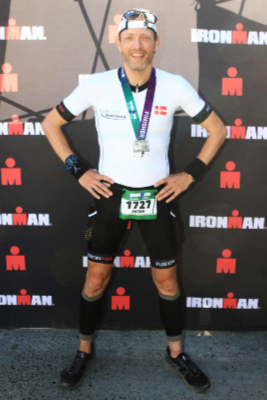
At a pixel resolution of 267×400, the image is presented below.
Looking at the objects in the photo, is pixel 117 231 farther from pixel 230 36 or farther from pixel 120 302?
pixel 230 36

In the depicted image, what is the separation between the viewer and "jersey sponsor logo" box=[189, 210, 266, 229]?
2.66m

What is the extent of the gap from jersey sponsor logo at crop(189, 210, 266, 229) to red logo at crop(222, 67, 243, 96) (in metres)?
0.95

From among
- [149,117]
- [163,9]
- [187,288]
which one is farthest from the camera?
[187,288]

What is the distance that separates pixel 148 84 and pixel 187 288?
171cm

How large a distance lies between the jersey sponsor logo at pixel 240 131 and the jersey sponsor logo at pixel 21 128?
4.01 ft

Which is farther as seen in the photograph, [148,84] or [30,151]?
[30,151]

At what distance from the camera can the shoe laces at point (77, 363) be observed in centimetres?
218

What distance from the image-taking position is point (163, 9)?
238 cm

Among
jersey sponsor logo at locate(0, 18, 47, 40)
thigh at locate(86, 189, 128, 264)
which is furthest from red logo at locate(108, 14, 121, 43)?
thigh at locate(86, 189, 128, 264)

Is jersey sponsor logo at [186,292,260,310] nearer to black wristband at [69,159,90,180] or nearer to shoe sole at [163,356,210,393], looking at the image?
shoe sole at [163,356,210,393]

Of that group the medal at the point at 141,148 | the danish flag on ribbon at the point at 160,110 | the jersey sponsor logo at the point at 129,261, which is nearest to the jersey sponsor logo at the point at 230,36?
the danish flag on ribbon at the point at 160,110

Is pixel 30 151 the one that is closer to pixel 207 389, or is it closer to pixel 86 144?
pixel 86 144

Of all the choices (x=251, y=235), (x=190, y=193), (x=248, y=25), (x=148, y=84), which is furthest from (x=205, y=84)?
(x=251, y=235)

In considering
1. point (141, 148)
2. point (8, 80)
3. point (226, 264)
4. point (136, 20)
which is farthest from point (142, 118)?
point (226, 264)
